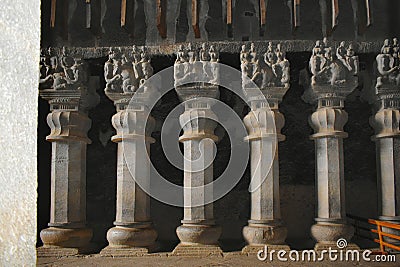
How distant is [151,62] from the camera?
6.69m

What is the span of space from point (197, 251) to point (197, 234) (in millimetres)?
201

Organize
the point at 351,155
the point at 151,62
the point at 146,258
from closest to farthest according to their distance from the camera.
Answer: the point at 146,258 < the point at 151,62 < the point at 351,155

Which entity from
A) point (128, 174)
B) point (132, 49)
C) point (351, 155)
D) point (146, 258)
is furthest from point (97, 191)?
point (351, 155)

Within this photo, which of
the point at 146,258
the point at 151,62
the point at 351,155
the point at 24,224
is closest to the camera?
the point at 24,224

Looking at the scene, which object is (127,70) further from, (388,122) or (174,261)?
(388,122)

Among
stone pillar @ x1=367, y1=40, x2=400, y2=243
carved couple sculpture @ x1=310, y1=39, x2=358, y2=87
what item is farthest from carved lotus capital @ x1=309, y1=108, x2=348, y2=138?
stone pillar @ x1=367, y1=40, x2=400, y2=243

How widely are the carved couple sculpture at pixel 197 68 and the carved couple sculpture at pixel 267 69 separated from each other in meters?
0.36

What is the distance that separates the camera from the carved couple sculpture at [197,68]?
6.34 m

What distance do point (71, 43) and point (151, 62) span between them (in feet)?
3.99

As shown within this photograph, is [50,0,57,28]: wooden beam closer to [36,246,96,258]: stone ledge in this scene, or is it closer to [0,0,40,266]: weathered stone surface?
[36,246,96,258]: stone ledge

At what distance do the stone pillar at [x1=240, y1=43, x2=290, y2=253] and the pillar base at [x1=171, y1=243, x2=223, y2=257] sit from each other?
411 millimetres

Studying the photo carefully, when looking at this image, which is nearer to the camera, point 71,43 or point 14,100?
point 14,100

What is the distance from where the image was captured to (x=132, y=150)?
6.45 metres

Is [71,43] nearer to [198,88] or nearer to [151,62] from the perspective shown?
[151,62]
